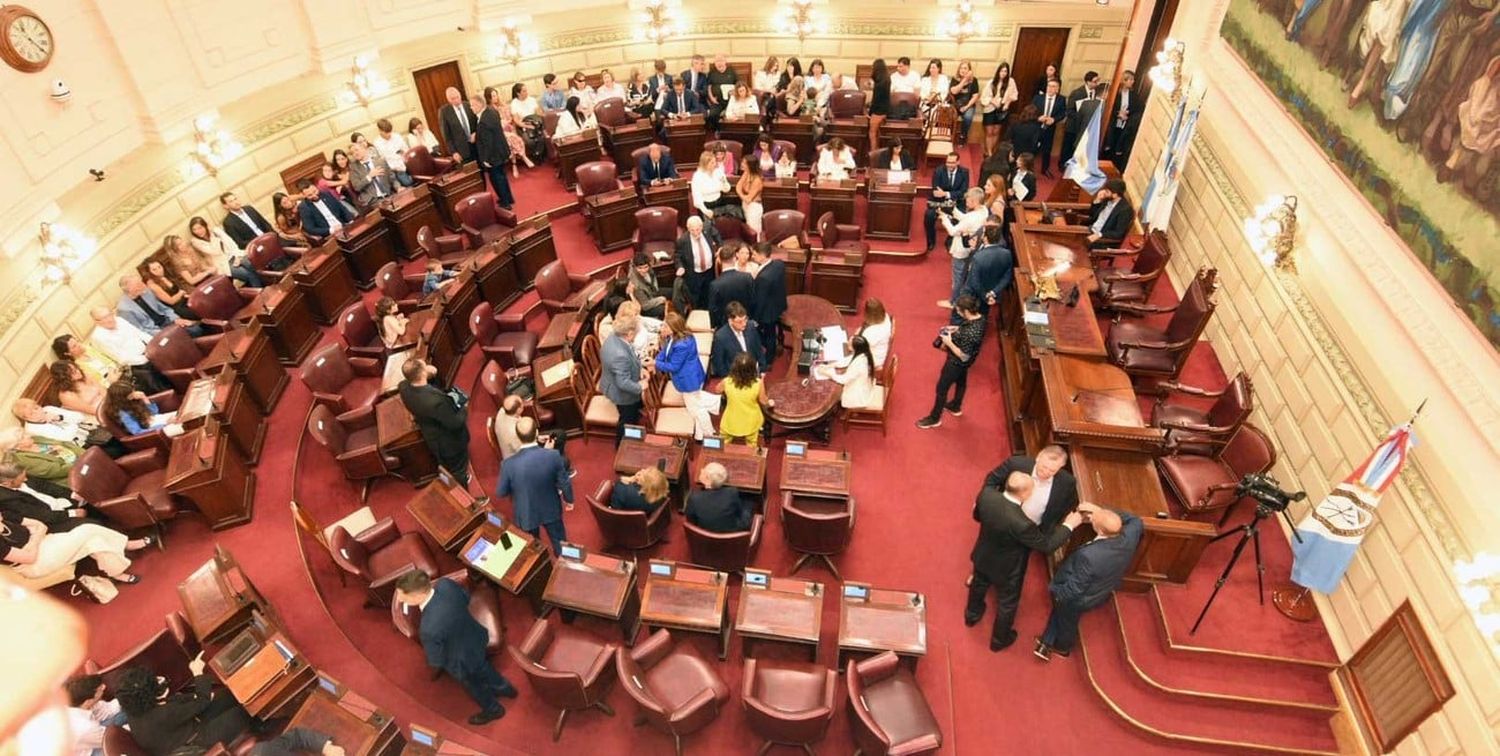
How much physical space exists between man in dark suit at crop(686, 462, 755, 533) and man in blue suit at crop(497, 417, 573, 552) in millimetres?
1077

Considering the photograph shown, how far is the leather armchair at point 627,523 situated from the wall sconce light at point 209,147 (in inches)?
282

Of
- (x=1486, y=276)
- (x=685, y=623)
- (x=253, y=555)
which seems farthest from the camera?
(x=253, y=555)

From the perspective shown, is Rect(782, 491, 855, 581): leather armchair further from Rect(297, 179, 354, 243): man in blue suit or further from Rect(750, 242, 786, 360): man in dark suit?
Rect(297, 179, 354, 243): man in blue suit

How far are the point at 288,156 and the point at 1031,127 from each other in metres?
10.8

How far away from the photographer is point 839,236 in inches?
411

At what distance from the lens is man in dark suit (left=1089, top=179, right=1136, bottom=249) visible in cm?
909

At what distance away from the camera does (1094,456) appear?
6391 millimetres

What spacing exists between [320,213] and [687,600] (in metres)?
7.75

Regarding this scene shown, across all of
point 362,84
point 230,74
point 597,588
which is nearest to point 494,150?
point 362,84

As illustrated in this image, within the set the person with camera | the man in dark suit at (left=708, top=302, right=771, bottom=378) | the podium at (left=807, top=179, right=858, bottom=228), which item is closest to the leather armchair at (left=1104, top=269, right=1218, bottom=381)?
the person with camera

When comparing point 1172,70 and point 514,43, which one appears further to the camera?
point 514,43

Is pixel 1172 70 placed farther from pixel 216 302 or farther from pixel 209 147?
pixel 209 147

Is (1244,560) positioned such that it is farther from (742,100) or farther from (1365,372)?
(742,100)

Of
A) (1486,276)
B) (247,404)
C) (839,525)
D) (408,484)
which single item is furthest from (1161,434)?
(247,404)
